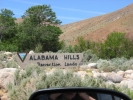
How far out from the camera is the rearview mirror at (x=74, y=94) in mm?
3082

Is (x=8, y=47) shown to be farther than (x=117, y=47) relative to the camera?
Yes

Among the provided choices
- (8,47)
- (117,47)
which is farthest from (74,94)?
(8,47)

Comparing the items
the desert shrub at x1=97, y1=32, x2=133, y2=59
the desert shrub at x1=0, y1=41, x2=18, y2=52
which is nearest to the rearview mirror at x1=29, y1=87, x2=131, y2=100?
the desert shrub at x1=97, y1=32, x2=133, y2=59

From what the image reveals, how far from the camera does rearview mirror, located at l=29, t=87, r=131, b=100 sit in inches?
121

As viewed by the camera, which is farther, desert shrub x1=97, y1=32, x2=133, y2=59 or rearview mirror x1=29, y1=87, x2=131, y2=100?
desert shrub x1=97, y1=32, x2=133, y2=59

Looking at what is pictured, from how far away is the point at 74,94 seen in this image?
3113 mm

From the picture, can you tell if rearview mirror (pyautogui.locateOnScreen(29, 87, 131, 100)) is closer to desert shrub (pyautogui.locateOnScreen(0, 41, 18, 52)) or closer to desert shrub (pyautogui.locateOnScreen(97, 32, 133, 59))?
desert shrub (pyautogui.locateOnScreen(97, 32, 133, 59))

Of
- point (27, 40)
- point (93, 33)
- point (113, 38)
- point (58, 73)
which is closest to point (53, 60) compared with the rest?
point (58, 73)

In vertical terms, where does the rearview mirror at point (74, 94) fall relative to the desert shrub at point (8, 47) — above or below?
below

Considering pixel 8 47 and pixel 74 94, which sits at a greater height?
pixel 8 47

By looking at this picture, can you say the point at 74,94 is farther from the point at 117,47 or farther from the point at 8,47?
the point at 8,47

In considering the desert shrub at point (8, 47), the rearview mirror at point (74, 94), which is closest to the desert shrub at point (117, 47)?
the desert shrub at point (8, 47)

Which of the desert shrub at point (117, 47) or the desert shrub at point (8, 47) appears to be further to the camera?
the desert shrub at point (8, 47)

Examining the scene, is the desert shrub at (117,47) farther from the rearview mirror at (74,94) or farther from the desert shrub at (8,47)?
the rearview mirror at (74,94)
